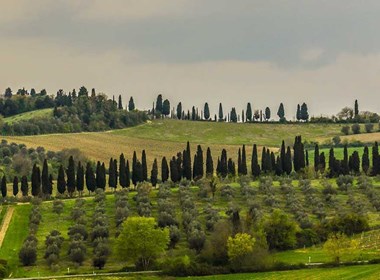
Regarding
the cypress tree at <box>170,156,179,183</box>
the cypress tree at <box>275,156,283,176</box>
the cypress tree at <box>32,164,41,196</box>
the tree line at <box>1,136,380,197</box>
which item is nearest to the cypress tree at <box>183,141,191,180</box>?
the tree line at <box>1,136,380,197</box>

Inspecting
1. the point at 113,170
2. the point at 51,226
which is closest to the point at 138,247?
the point at 51,226

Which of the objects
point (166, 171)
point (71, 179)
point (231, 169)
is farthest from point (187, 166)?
point (71, 179)

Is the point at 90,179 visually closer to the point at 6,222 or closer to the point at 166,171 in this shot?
the point at 166,171

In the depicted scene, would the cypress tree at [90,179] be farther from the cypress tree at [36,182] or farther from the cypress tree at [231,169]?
the cypress tree at [231,169]

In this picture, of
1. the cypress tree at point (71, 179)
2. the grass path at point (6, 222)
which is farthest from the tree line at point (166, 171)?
the grass path at point (6, 222)

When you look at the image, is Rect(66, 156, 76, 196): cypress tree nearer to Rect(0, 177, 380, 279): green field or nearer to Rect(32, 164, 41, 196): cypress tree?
Rect(32, 164, 41, 196): cypress tree

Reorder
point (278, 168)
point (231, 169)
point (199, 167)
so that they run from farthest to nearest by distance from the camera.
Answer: point (278, 168)
point (231, 169)
point (199, 167)

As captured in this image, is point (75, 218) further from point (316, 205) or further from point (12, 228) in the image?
point (316, 205)

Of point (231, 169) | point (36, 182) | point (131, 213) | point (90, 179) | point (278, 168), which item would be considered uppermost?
point (36, 182)

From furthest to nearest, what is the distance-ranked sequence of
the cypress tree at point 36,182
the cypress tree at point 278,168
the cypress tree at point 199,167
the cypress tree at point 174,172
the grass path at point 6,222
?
the cypress tree at point 278,168
the cypress tree at point 199,167
the cypress tree at point 174,172
the cypress tree at point 36,182
the grass path at point 6,222

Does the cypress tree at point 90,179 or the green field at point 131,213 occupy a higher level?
the cypress tree at point 90,179

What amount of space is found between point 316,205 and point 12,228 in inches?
1861

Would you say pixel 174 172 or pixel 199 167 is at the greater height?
pixel 199 167

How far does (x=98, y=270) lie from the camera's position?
87.3 metres
